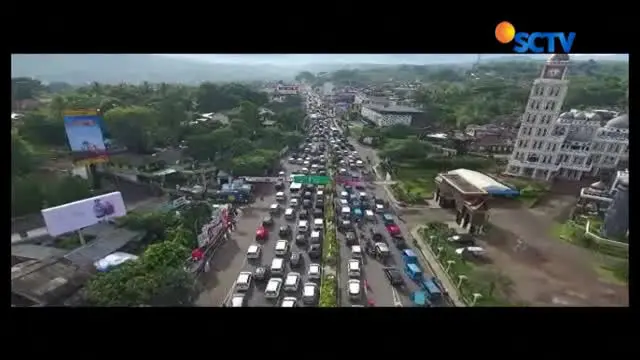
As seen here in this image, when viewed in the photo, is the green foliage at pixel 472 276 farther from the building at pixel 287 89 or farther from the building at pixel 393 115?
the building at pixel 287 89

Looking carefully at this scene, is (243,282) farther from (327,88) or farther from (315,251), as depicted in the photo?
(327,88)

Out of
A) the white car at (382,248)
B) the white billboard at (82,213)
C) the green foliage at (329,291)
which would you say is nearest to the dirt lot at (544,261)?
the white car at (382,248)

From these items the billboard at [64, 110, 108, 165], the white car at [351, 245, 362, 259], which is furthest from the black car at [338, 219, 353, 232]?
the billboard at [64, 110, 108, 165]

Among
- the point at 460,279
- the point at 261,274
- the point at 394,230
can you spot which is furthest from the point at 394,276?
the point at 261,274

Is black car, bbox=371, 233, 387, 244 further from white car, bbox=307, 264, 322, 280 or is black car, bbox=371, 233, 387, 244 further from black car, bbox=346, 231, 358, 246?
white car, bbox=307, 264, 322, 280

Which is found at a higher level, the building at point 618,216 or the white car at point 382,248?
the building at point 618,216
